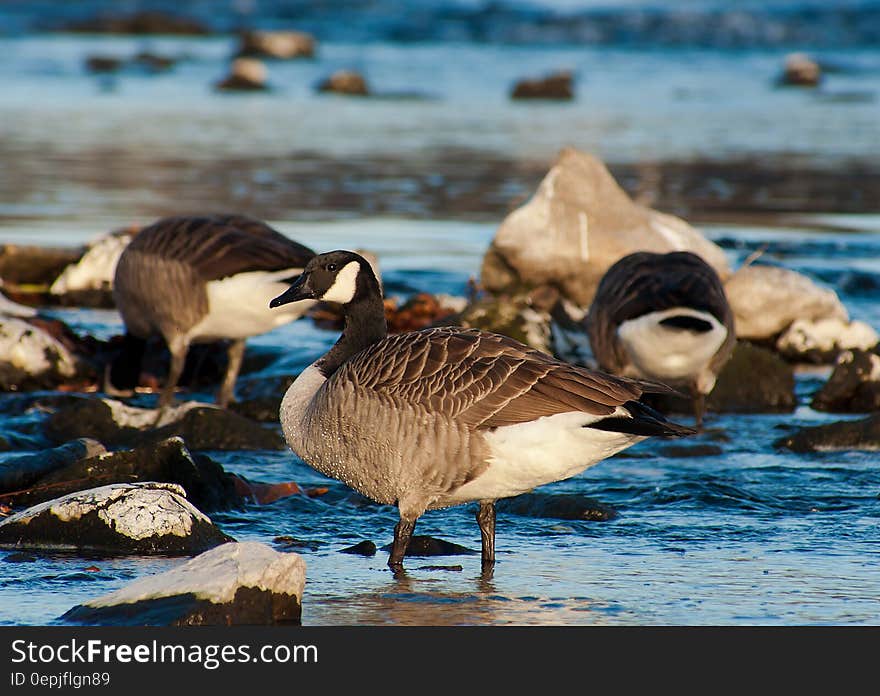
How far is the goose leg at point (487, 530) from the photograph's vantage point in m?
6.05

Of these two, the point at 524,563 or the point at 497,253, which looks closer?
the point at 524,563

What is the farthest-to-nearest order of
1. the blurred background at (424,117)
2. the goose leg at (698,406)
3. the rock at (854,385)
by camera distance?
the blurred background at (424,117), the rock at (854,385), the goose leg at (698,406)

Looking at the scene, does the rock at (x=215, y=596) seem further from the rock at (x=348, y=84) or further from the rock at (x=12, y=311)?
the rock at (x=348, y=84)

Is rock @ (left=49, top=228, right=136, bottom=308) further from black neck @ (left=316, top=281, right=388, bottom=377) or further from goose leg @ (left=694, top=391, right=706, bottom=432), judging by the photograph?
black neck @ (left=316, top=281, right=388, bottom=377)

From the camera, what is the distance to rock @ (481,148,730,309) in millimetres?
11500

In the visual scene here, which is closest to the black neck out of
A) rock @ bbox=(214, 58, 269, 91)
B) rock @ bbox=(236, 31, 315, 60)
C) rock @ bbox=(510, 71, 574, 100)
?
rock @ bbox=(510, 71, 574, 100)

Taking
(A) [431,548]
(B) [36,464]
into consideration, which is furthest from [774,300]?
(B) [36,464]

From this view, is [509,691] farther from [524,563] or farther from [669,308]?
[669,308]

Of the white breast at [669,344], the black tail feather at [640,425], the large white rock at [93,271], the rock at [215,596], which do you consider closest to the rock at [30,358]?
the large white rock at [93,271]

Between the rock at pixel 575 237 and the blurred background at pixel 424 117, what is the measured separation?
14.2 ft

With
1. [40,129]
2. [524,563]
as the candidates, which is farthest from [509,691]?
[40,129]

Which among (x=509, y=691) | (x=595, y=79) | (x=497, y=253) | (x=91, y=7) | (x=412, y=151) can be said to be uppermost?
(x=91, y=7)

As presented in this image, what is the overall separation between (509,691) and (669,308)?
4.26 metres

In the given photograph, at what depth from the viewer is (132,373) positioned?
9.82 meters
